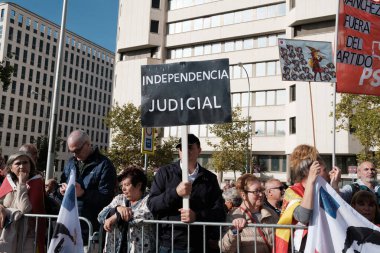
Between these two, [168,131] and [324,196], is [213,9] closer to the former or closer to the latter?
[168,131]

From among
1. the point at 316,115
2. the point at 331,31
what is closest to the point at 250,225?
the point at 316,115

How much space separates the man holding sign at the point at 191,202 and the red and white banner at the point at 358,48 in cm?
353

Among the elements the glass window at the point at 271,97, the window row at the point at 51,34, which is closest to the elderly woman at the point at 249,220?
the glass window at the point at 271,97

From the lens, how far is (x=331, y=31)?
3894 centimetres

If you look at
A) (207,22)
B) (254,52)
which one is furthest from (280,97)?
(207,22)

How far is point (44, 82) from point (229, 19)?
60557 mm

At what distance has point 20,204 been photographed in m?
4.68

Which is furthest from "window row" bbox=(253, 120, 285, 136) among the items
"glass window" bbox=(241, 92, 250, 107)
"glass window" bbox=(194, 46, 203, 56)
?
"glass window" bbox=(194, 46, 203, 56)

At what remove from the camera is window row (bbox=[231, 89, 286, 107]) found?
4299 centimetres

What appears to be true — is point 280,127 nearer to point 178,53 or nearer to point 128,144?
point 178,53

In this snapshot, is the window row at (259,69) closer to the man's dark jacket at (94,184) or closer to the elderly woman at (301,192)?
the man's dark jacket at (94,184)

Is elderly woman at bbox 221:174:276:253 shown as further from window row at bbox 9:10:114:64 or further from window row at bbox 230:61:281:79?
window row at bbox 9:10:114:64

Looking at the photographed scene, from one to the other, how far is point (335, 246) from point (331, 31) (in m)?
38.5

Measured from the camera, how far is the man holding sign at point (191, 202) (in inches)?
163
